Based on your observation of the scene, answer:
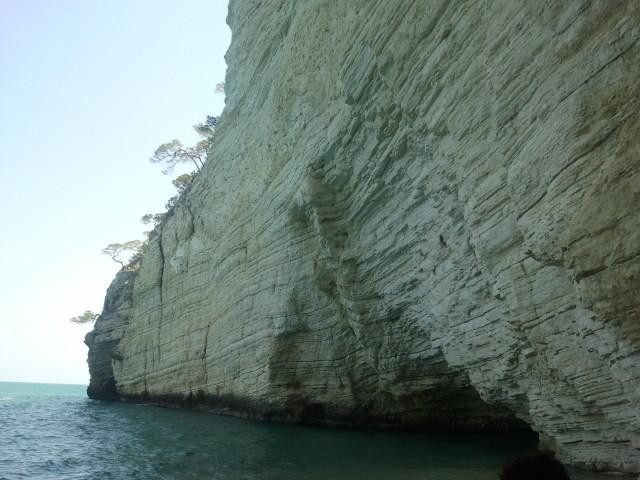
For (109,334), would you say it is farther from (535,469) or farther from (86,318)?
(535,469)

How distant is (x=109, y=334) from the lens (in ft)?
94.7

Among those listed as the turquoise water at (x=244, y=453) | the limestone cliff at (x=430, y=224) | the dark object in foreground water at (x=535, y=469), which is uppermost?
the limestone cliff at (x=430, y=224)

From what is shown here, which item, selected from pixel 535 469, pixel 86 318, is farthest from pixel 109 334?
pixel 535 469

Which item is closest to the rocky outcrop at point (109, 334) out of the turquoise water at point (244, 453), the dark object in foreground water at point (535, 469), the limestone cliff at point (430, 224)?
the limestone cliff at point (430, 224)

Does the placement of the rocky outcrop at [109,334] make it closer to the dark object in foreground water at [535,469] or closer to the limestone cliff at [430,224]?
the limestone cliff at [430,224]

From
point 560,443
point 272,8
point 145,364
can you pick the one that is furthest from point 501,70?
point 145,364

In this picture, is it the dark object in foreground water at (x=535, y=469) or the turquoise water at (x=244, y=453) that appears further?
the turquoise water at (x=244, y=453)

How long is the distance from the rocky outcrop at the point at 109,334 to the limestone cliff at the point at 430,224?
8.63 meters

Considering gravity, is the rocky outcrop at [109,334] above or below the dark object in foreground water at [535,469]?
above

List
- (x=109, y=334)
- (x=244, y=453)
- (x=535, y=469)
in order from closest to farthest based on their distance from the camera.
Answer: (x=535, y=469) → (x=244, y=453) → (x=109, y=334)

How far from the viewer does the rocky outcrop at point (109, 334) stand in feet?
93.9

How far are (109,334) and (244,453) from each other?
21382 millimetres

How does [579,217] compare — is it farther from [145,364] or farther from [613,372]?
[145,364]

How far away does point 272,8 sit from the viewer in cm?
1852
